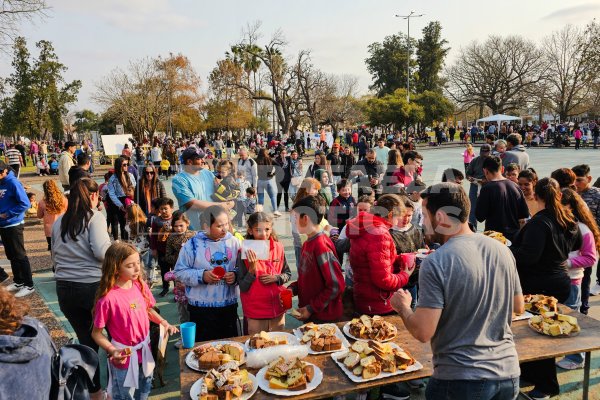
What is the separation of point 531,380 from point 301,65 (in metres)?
37.5

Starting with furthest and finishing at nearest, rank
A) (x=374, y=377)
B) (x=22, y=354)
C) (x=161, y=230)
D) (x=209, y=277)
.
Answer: (x=161, y=230)
(x=209, y=277)
(x=374, y=377)
(x=22, y=354)

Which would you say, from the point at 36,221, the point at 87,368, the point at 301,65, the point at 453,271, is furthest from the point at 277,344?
the point at 301,65

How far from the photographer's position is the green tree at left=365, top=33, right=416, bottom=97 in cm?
5375

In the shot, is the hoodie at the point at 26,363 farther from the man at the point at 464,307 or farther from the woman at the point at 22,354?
the man at the point at 464,307

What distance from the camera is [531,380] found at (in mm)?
3668

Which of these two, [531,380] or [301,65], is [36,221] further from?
[301,65]

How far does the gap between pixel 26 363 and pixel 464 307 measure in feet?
6.33

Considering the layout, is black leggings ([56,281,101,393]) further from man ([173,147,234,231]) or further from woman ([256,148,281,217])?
woman ([256,148,281,217])

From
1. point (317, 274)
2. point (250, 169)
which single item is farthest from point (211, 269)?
point (250, 169)

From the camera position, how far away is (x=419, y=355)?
111 inches

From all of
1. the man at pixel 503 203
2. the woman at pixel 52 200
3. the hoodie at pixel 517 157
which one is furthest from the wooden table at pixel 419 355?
the hoodie at pixel 517 157

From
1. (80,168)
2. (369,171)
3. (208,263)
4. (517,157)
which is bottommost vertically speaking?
(208,263)

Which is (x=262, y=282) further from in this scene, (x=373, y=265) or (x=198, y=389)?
(x=198, y=389)

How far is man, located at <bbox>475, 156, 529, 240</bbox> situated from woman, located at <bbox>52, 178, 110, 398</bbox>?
451 centimetres
